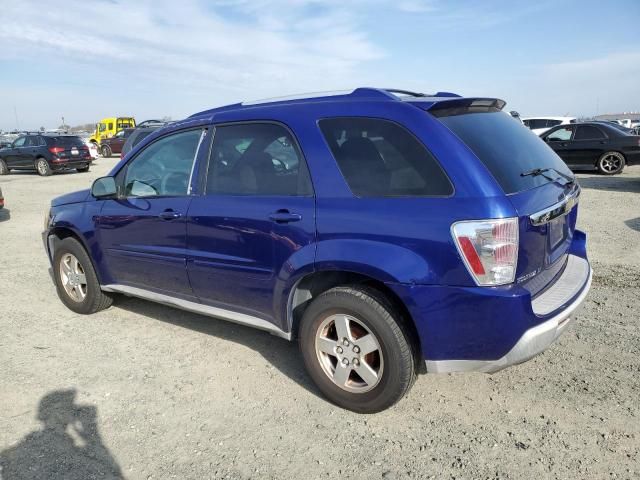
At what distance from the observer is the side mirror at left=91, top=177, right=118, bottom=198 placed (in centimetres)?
397

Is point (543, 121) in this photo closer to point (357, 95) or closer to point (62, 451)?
point (357, 95)

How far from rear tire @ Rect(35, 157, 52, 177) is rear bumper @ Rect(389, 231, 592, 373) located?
19495mm

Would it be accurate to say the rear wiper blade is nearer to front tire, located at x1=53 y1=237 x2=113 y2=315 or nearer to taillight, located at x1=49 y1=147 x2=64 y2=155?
front tire, located at x1=53 y1=237 x2=113 y2=315

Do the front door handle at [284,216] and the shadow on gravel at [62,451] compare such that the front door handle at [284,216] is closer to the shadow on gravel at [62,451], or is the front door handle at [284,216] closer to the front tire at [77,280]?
the shadow on gravel at [62,451]

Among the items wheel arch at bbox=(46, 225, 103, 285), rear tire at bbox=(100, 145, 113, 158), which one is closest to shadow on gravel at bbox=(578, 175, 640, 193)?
wheel arch at bbox=(46, 225, 103, 285)

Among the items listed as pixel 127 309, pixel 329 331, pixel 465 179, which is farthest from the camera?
pixel 127 309

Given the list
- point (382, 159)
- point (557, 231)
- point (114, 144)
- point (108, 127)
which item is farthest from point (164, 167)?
point (108, 127)

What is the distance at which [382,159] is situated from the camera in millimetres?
2715

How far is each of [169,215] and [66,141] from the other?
17.8 metres

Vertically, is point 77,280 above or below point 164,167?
below

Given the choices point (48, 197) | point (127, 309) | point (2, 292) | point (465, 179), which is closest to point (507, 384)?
point (465, 179)

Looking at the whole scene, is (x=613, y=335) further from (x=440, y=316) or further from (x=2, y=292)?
(x=2, y=292)

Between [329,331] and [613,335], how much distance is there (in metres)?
2.26

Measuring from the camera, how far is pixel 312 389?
A: 10.5 ft
